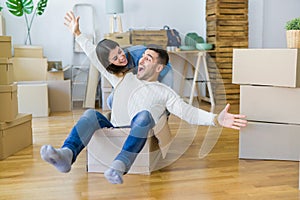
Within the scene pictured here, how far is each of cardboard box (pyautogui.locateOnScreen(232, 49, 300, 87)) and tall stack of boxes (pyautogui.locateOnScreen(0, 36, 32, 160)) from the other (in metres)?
1.14

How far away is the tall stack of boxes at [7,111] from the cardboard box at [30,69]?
1.43 meters

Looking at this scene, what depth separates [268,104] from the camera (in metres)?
1.77

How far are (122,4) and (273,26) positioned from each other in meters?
1.63

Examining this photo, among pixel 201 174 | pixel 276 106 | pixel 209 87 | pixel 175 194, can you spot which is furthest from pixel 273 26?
pixel 175 194

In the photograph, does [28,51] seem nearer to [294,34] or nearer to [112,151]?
[112,151]

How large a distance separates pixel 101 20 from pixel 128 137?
255 centimetres

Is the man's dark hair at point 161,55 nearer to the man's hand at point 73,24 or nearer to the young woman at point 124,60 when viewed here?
the young woman at point 124,60

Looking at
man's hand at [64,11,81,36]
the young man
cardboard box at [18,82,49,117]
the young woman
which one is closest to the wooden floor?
the young man

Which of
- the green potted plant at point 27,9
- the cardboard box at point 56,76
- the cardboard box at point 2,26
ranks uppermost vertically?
the green potted plant at point 27,9

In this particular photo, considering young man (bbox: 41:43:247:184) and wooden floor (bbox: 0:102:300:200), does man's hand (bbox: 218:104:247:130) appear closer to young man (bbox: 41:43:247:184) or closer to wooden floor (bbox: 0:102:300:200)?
young man (bbox: 41:43:247:184)

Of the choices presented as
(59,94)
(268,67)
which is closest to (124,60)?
(268,67)

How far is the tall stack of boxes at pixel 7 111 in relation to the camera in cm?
189

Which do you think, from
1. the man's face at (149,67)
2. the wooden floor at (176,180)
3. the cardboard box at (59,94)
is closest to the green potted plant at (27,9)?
the cardboard box at (59,94)

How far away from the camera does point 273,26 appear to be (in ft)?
13.1
